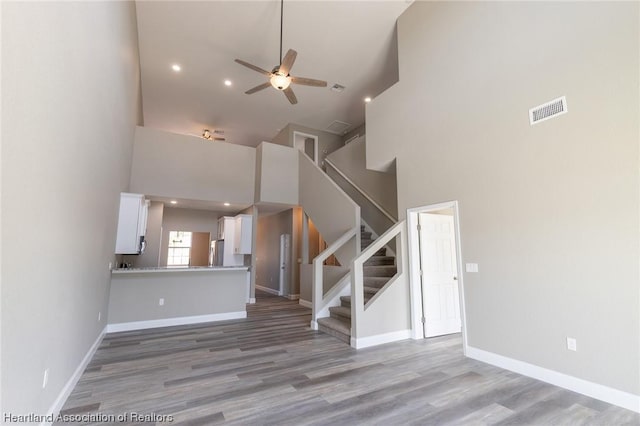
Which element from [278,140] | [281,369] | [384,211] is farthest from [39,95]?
[278,140]

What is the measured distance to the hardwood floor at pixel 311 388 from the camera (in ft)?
7.95

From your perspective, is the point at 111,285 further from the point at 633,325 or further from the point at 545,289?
the point at 633,325

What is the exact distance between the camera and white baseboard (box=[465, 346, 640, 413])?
102 inches

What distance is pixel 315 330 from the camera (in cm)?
514

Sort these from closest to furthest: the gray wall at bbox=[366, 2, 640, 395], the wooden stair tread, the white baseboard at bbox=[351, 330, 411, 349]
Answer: the gray wall at bbox=[366, 2, 640, 395] < the white baseboard at bbox=[351, 330, 411, 349] < the wooden stair tread

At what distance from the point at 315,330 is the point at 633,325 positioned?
397cm

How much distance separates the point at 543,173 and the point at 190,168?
7.13m

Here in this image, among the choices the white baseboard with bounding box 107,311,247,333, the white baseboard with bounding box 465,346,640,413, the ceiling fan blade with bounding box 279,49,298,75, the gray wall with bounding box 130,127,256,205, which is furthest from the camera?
the gray wall with bounding box 130,127,256,205

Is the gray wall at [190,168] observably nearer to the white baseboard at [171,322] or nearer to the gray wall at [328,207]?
the gray wall at [328,207]

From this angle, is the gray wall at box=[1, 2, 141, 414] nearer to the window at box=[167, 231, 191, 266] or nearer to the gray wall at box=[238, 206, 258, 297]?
the gray wall at box=[238, 206, 258, 297]

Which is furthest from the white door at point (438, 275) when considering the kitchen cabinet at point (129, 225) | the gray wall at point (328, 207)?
the kitchen cabinet at point (129, 225)

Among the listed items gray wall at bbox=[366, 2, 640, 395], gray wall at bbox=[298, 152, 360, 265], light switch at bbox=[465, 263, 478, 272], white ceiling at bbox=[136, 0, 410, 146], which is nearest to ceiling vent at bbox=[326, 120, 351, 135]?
white ceiling at bbox=[136, 0, 410, 146]

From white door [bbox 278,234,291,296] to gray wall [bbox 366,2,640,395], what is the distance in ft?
18.6

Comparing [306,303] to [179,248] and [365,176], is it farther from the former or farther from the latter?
[179,248]
